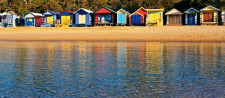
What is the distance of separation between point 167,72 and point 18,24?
38.4 metres

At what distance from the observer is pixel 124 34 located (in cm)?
3197

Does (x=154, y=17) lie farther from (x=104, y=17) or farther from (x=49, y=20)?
(x=49, y=20)

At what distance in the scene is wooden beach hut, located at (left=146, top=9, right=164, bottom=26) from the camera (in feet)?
132

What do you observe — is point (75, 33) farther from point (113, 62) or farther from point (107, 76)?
point (107, 76)

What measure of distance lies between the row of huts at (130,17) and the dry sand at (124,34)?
573cm

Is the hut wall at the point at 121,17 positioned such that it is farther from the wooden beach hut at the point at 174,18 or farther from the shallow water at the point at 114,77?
the shallow water at the point at 114,77

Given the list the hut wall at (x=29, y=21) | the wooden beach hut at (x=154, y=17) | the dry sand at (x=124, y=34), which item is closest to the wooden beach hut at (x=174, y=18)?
the wooden beach hut at (x=154, y=17)

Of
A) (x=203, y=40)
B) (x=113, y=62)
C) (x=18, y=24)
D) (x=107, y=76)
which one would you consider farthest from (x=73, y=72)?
(x=18, y=24)

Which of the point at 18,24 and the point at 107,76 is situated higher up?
the point at 18,24

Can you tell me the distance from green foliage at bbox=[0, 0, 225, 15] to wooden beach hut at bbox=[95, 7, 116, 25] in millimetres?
5491

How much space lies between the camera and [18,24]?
48031 mm

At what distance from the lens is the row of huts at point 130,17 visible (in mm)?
39906

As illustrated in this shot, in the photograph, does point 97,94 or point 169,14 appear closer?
point 97,94

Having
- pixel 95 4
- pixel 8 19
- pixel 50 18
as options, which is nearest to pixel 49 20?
pixel 50 18
